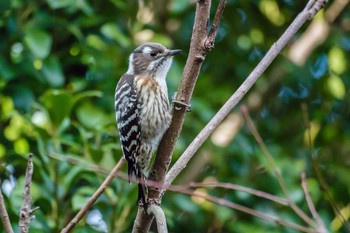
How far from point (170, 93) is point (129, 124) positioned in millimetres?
1162

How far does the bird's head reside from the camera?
15.2 ft

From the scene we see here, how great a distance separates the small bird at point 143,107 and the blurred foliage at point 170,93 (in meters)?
0.42

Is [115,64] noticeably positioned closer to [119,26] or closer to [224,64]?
[119,26]

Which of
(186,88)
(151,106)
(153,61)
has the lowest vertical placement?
(151,106)

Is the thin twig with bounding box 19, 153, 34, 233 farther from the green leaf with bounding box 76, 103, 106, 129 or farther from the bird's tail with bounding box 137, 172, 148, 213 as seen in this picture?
the green leaf with bounding box 76, 103, 106, 129

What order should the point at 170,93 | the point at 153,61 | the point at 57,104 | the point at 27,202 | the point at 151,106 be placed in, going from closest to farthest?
the point at 27,202 → the point at 151,106 → the point at 153,61 → the point at 57,104 → the point at 170,93

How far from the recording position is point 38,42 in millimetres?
5309

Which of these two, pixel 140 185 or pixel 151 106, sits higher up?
pixel 151 106

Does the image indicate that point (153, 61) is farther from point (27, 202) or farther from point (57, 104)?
point (27, 202)

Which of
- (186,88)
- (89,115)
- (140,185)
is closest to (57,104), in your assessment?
(89,115)

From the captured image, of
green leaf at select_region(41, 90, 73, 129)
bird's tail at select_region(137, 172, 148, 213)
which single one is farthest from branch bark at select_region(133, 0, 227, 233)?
green leaf at select_region(41, 90, 73, 129)

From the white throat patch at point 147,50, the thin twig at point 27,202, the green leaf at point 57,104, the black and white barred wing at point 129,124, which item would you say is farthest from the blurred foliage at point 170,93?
the thin twig at point 27,202

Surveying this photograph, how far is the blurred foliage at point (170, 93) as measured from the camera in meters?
4.99

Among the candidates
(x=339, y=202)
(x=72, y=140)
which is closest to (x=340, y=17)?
(x=339, y=202)
